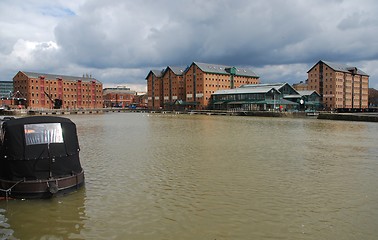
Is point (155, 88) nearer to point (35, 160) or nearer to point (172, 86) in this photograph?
point (172, 86)

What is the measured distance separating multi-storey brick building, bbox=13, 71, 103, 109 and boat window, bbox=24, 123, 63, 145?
13705 centimetres

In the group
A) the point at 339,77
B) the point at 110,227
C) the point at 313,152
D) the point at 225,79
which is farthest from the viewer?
the point at 225,79

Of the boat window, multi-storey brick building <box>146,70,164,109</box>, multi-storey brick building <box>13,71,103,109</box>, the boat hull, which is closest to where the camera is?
the boat hull

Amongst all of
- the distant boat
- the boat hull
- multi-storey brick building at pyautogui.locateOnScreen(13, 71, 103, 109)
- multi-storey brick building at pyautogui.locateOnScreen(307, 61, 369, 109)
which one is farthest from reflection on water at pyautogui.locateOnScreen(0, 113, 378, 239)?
multi-storey brick building at pyautogui.locateOnScreen(13, 71, 103, 109)

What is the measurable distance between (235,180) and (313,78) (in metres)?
132

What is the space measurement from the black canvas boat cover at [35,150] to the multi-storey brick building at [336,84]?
129m

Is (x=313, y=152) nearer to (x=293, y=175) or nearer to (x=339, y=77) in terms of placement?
(x=293, y=175)

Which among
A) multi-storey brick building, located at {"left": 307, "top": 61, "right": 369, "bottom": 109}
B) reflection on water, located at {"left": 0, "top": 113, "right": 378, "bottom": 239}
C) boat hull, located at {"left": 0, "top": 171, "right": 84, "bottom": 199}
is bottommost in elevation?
reflection on water, located at {"left": 0, "top": 113, "right": 378, "bottom": 239}

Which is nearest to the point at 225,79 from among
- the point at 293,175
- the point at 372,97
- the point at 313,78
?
the point at 313,78

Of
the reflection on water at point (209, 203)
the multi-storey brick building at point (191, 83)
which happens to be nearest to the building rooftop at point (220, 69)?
the multi-storey brick building at point (191, 83)

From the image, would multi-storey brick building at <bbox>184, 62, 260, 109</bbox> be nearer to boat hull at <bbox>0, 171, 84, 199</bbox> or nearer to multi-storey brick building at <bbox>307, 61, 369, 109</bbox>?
multi-storey brick building at <bbox>307, 61, 369, 109</bbox>

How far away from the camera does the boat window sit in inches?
494

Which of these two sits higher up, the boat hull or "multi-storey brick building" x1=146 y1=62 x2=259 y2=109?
"multi-storey brick building" x1=146 y1=62 x2=259 y2=109

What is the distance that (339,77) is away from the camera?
13150 centimetres
